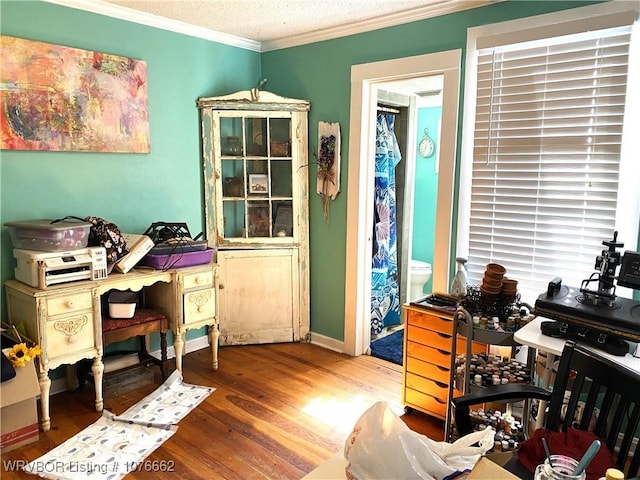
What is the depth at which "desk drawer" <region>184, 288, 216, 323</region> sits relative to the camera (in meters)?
3.06

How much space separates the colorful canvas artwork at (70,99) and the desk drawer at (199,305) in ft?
3.41

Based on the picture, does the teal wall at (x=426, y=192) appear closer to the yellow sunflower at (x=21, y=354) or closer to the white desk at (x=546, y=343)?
the white desk at (x=546, y=343)

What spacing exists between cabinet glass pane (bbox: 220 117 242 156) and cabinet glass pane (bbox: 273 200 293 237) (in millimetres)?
506

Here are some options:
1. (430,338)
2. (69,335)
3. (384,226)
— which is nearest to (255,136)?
(384,226)

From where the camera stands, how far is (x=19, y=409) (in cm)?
237

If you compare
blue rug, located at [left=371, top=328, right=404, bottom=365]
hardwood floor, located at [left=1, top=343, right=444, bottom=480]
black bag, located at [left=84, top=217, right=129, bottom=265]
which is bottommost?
hardwood floor, located at [left=1, top=343, right=444, bottom=480]

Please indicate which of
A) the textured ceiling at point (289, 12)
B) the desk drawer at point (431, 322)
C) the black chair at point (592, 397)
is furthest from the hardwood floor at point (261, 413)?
the textured ceiling at point (289, 12)

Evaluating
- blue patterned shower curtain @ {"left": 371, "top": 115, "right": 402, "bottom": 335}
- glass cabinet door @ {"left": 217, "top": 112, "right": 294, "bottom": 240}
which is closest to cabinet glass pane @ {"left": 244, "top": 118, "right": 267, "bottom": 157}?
glass cabinet door @ {"left": 217, "top": 112, "right": 294, "bottom": 240}

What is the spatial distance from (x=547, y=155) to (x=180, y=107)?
2445 mm

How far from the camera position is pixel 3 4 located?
2.54m

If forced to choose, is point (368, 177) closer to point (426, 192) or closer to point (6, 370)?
point (426, 192)

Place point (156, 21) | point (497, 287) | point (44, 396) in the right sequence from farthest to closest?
point (156, 21), point (44, 396), point (497, 287)

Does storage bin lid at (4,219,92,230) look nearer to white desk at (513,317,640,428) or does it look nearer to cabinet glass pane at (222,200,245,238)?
cabinet glass pane at (222,200,245,238)

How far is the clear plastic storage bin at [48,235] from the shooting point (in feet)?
8.16
